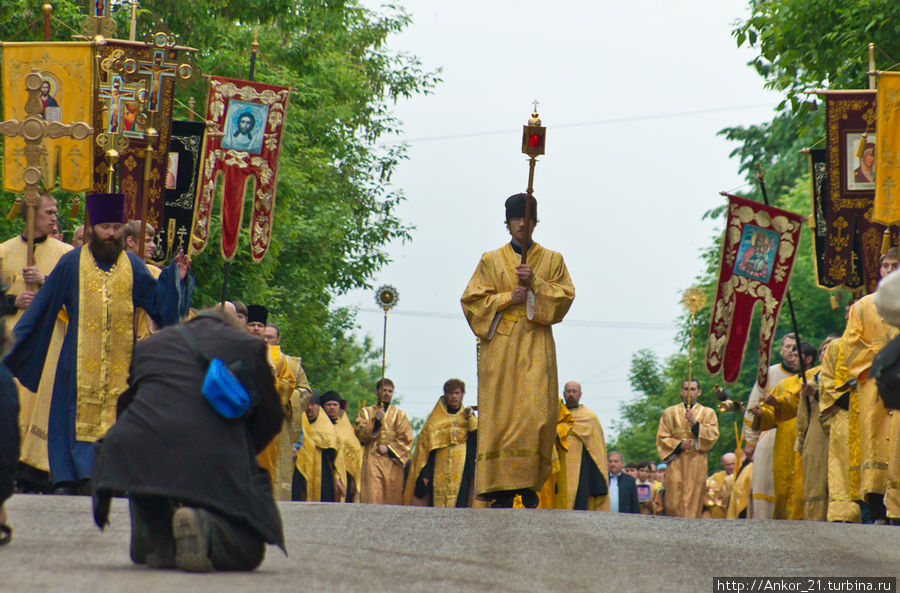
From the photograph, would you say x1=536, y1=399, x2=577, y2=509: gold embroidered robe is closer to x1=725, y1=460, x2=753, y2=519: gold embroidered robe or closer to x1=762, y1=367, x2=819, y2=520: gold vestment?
x1=762, y1=367, x2=819, y2=520: gold vestment

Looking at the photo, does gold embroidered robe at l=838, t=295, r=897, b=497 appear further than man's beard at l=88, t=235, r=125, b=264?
Yes

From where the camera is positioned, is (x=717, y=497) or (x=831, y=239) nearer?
(x=831, y=239)

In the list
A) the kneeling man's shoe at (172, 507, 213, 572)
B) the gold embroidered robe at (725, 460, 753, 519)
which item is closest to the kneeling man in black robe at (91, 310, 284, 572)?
the kneeling man's shoe at (172, 507, 213, 572)

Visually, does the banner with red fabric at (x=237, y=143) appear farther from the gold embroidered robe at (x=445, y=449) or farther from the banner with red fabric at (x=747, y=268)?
the banner with red fabric at (x=747, y=268)

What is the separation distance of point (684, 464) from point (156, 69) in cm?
981

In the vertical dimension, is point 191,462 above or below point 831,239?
below

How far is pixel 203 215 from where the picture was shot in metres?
16.4

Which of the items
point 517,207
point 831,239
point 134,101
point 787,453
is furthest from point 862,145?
point 134,101

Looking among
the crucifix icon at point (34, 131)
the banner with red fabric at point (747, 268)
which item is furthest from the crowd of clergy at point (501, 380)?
the banner with red fabric at point (747, 268)

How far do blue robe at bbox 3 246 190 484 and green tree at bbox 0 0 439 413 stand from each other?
948 cm

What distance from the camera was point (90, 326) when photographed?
1123cm

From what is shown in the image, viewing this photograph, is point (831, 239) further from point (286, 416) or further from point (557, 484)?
point (286, 416)

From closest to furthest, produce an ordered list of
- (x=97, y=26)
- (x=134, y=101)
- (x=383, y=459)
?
(x=97, y=26), (x=134, y=101), (x=383, y=459)

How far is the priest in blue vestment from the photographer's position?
10906 mm
